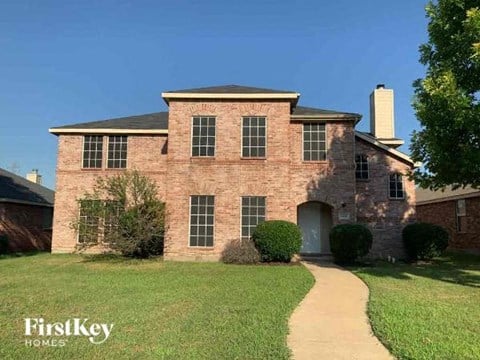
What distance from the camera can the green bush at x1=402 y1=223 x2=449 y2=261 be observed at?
16453 millimetres

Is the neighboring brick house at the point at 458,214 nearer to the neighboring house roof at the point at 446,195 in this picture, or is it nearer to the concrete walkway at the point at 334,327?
the neighboring house roof at the point at 446,195

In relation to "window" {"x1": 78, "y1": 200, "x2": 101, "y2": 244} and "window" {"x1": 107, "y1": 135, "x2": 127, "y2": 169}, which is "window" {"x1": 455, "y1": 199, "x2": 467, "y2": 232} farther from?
"window" {"x1": 78, "y1": 200, "x2": 101, "y2": 244}

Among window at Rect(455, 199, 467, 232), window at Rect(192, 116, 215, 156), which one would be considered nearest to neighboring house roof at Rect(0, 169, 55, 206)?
window at Rect(192, 116, 215, 156)

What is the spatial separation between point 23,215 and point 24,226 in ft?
2.11

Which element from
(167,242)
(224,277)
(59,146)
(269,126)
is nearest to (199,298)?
(224,277)

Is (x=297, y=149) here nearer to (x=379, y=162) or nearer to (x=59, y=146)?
(x=379, y=162)

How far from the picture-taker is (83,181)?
65.3ft

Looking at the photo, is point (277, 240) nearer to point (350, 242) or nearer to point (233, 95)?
point (350, 242)

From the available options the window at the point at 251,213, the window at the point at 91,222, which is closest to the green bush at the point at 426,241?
the window at the point at 251,213

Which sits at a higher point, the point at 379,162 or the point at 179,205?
the point at 379,162

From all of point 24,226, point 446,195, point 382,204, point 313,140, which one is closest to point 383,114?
point 382,204

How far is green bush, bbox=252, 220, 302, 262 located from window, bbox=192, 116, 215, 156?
4118 millimetres

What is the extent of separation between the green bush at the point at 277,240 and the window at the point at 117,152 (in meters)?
8.40

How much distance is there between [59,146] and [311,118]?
12320 mm
